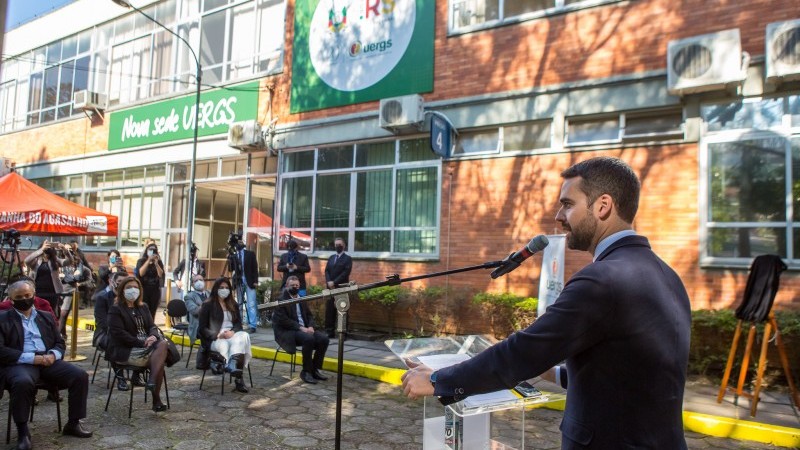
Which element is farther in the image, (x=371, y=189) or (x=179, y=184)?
(x=179, y=184)

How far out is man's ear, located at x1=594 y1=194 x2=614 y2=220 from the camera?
1.89 metres

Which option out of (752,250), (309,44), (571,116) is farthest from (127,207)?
(752,250)

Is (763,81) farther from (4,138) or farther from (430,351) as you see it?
(4,138)

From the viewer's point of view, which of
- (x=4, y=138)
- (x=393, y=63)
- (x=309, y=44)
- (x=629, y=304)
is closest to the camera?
(x=629, y=304)

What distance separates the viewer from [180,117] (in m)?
15.0

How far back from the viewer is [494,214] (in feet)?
32.8

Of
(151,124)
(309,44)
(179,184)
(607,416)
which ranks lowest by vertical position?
(607,416)

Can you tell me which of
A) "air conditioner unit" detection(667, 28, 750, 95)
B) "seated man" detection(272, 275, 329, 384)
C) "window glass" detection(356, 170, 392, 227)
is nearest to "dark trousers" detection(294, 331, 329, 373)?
"seated man" detection(272, 275, 329, 384)

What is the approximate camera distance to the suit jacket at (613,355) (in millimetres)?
1683

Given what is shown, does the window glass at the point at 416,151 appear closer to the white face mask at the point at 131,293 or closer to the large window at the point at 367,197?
the large window at the point at 367,197

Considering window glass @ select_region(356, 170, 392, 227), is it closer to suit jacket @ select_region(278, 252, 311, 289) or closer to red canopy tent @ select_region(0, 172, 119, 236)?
suit jacket @ select_region(278, 252, 311, 289)

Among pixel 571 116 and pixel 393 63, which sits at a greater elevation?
pixel 393 63

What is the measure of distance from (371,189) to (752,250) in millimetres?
6936

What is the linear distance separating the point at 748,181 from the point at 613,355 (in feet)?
26.0
